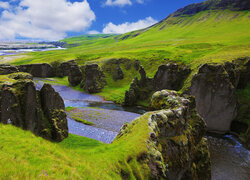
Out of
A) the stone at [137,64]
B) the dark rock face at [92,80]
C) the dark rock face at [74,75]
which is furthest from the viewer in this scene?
the stone at [137,64]

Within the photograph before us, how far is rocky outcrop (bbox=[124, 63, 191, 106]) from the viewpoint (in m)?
61.5

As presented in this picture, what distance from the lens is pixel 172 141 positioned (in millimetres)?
16281

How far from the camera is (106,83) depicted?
101m

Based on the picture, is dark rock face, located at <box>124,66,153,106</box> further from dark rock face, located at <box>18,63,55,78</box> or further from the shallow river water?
dark rock face, located at <box>18,63,55,78</box>

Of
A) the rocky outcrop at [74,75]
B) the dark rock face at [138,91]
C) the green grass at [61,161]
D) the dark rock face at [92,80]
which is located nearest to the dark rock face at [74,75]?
the rocky outcrop at [74,75]

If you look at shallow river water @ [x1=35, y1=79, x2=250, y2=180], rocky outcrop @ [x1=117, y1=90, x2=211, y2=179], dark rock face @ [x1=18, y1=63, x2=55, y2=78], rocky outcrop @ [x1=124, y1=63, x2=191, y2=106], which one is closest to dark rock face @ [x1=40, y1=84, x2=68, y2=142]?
shallow river water @ [x1=35, y1=79, x2=250, y2=180]

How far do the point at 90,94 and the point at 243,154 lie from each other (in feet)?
247

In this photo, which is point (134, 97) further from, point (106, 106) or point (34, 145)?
point (34, 145)

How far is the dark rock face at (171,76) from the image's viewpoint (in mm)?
61406

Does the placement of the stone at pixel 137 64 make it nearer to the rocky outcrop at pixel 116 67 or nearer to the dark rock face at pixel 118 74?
the rocky outcrop at pixel 116 67

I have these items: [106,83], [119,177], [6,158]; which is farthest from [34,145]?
[106,83]

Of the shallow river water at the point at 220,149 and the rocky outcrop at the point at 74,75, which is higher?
the rocky outcrop at the point at 74,75

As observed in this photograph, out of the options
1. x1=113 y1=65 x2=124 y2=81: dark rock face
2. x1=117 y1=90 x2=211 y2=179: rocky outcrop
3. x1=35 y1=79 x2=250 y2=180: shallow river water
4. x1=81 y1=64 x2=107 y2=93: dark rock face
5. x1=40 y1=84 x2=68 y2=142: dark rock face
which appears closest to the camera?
x1=117 y1=90 x2=211 y2=179: rocky outcrop

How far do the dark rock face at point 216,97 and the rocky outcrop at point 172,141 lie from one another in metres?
25.7
